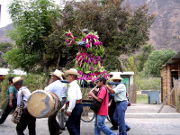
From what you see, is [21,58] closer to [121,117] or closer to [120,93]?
[120,93]

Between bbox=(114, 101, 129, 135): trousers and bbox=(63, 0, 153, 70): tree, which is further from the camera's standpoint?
bbox=(63, 0, 153, 70): tree

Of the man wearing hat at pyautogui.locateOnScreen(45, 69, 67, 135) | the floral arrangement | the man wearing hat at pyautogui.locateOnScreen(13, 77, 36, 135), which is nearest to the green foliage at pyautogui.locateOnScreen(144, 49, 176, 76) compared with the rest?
the floral arrangement

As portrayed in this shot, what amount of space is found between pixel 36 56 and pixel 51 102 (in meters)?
13.4

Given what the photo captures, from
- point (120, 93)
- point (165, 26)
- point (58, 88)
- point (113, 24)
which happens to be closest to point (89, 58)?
point (120, 93)

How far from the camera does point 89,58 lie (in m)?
8.32

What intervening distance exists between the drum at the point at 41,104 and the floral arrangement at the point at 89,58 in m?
2.18

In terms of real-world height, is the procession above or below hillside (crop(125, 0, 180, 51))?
below

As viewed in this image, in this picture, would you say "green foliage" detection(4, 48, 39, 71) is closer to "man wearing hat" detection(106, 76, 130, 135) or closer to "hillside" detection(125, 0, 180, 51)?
"man wearing hat" detection(106, 76, 130, 135)

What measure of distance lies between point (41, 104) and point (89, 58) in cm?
279

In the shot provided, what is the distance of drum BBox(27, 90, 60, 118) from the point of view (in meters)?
5.91

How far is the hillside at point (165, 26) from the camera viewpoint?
98938mm

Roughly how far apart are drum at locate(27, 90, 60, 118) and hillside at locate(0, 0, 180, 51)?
9148 centimetres

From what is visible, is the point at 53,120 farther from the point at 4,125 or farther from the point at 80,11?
the point at 80,11

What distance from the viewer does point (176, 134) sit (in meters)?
8.48
